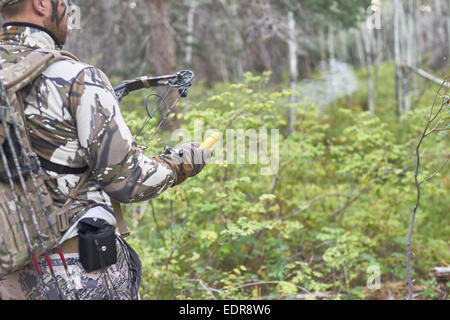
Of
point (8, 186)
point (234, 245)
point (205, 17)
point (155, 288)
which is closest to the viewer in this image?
point (8, 186)

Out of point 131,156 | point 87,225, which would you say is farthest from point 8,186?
point 131,156

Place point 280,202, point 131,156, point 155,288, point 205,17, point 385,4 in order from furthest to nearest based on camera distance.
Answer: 1. point 385,4
2. point 205,17
3. point 280,202
4. point 155,288
5. point 131,156

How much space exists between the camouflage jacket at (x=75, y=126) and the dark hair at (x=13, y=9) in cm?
5

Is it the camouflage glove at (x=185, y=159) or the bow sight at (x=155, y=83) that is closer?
the camouflage glove at (x=185, y=159)

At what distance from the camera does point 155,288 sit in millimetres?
4582

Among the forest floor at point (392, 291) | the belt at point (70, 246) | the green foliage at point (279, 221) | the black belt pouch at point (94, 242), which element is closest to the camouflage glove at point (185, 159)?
the black belt pouch at point (94, 242)

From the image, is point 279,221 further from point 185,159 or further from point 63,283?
point 63,283

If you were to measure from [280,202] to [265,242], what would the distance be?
0.84m

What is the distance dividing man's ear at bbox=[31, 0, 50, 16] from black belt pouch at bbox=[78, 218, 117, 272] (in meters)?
0.87

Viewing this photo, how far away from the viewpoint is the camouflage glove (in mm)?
1957

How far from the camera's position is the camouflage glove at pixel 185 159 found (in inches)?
77.0

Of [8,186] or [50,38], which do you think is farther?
[50,38]

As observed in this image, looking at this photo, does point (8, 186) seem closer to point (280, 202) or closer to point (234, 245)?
point (234, 245)

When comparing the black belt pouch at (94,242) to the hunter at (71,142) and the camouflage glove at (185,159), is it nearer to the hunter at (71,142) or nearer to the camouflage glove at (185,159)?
the hunter at (71,142)
